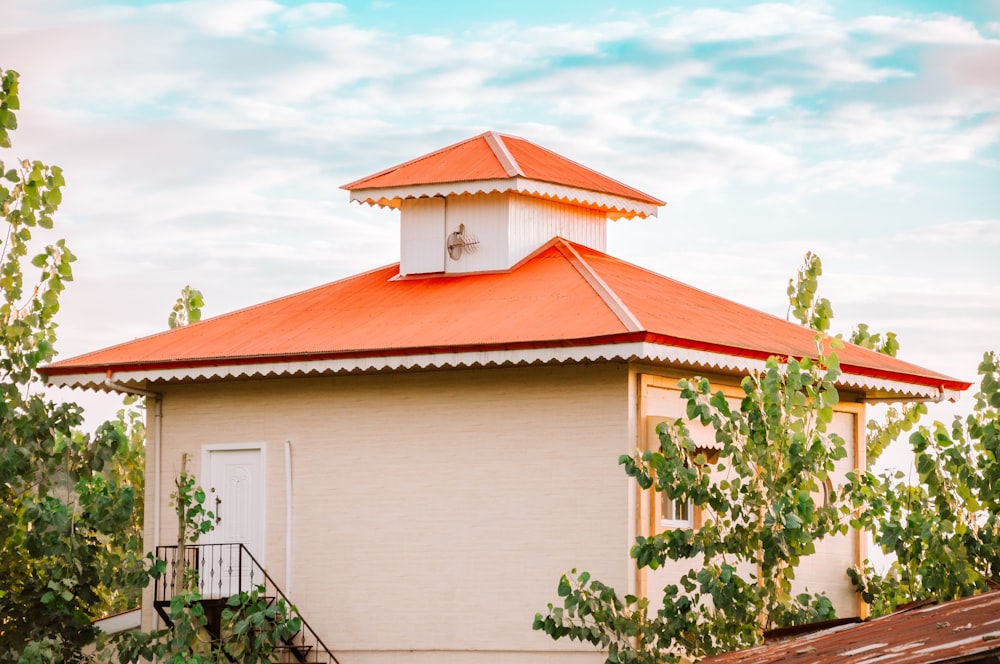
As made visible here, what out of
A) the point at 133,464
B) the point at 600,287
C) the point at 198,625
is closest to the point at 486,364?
the point at 600,287

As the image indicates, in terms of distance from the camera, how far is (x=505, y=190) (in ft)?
66.6

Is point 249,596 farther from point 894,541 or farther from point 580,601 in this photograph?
point 894,541

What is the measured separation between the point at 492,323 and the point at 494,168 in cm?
384

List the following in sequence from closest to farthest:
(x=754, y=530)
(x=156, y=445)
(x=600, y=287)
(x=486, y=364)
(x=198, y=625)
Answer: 1. (x=754, y=530)
2. (x=486, y=364)
3. (x=198, y=625)
4. (x=600, y=287)
5. (x=156, y=445)

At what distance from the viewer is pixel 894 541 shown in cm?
1659

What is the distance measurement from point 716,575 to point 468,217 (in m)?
7.57

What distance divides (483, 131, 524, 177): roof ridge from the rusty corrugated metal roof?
860 cm

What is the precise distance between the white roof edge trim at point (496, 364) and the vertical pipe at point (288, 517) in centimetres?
100

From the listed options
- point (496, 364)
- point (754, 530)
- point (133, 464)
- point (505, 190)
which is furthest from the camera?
point (133, 464)

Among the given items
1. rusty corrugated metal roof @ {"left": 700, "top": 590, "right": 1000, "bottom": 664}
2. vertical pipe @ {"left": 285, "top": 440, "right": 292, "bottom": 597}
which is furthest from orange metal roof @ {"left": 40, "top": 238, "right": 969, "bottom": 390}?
rusty corrugated metal roof @ {"left": 700, "top": 590, "right": 1000, "bottom": 664}

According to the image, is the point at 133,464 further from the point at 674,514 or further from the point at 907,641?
the point at 907,641

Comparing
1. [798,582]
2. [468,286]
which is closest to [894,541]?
[798,582]

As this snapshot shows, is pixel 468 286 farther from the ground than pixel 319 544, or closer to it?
farther from the ground

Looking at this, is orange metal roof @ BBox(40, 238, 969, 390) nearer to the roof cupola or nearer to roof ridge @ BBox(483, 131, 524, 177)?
the roof cupola
